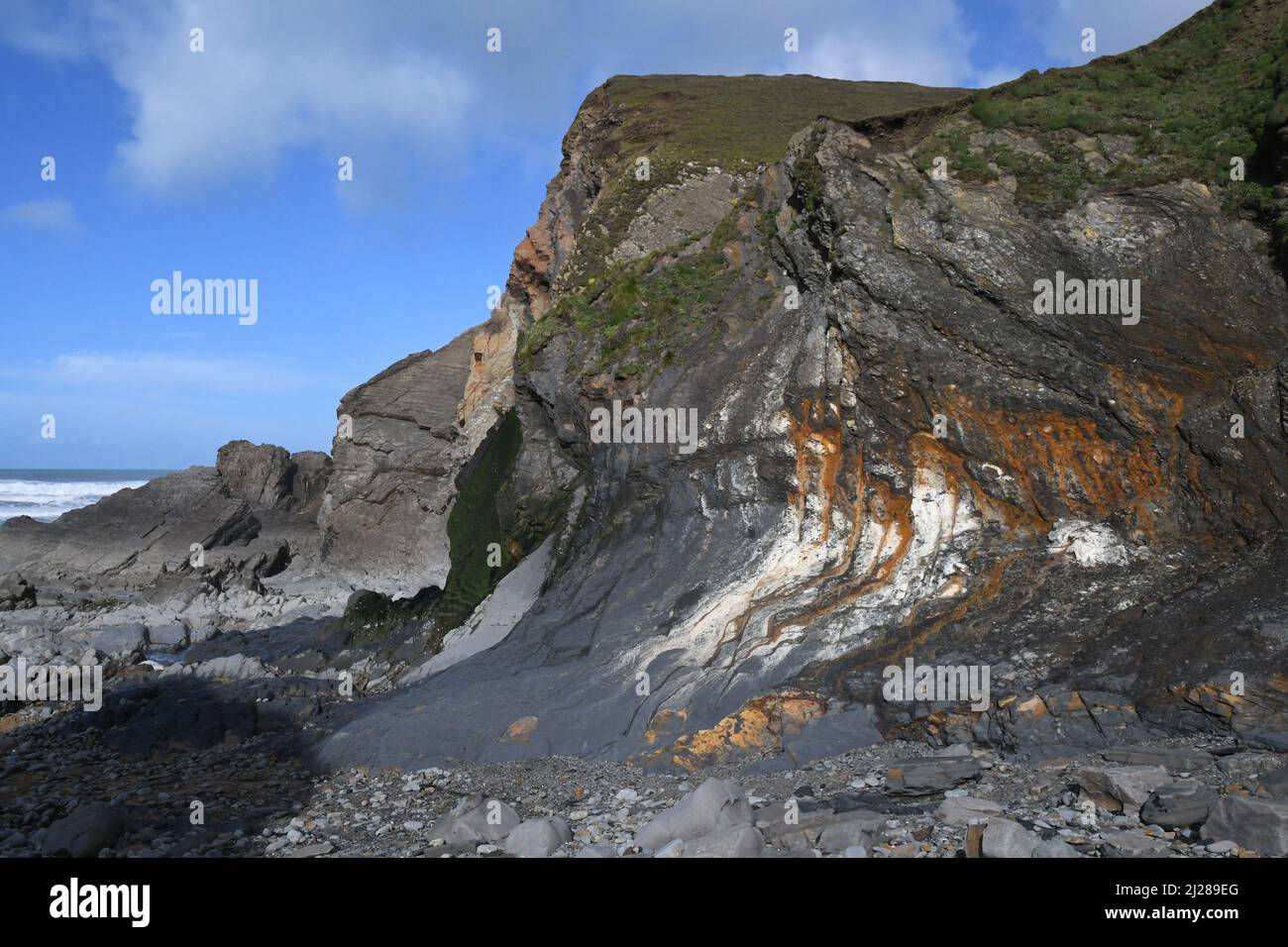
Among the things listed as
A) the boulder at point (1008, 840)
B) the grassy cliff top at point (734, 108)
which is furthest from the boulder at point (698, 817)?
the grassy cliff top at point (734, 108)

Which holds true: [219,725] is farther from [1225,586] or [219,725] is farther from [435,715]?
[1225,586]

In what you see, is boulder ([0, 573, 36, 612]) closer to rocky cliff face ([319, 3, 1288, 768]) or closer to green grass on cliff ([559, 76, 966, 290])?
green grass on cliff ([559, 76, 966, 290])

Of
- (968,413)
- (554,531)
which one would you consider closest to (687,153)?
(554,531)

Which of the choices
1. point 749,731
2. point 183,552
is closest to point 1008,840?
point 749,731

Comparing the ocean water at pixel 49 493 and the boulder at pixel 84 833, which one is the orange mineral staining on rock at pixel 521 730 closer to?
the boulder at pixel 84 833

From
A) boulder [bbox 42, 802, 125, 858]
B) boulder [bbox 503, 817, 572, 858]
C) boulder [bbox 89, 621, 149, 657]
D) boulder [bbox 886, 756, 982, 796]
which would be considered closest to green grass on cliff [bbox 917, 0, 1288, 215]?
boulder [bbox 886, 756, 982, 796]

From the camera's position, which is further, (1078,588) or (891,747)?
(1078,588)
